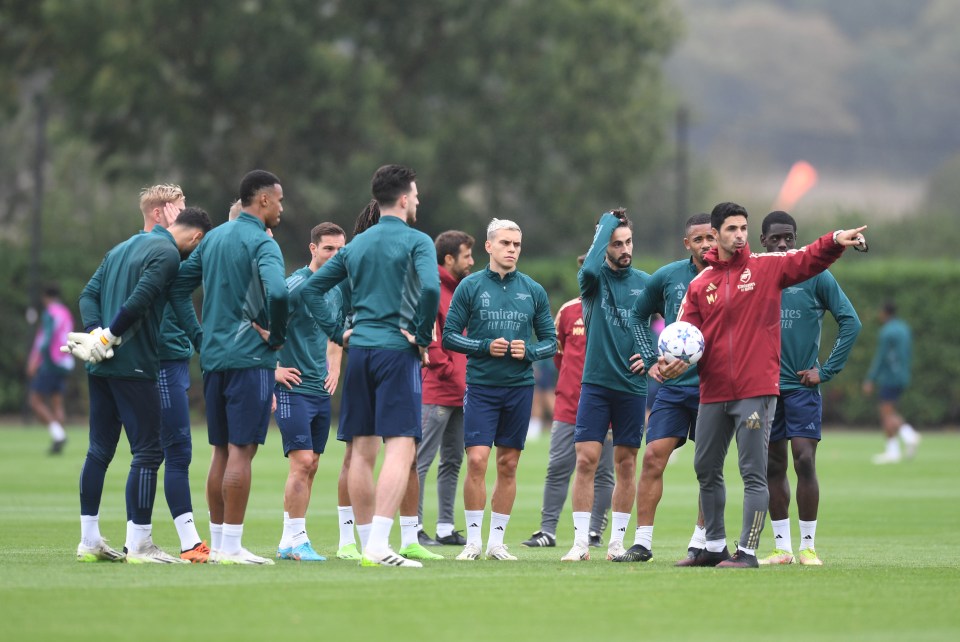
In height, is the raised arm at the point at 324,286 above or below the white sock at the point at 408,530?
A: above

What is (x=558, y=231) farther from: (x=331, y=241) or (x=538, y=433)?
(x=331, y=241)

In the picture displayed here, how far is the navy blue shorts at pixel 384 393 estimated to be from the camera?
991 cm

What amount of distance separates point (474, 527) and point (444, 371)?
240cm

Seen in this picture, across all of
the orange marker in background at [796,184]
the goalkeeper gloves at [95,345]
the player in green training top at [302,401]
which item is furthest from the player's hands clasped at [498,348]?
the orange marker in background at [796,184]

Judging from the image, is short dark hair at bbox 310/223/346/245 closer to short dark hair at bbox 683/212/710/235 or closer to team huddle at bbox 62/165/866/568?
team huddle at bbox 62/165/866/568

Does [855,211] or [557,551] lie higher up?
[855,211]

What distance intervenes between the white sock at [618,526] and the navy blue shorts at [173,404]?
10.5 ft

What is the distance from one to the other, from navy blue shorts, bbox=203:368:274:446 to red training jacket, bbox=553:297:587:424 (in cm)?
394

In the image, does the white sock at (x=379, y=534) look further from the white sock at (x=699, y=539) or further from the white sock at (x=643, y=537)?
the white sock at (x=699, y=539)

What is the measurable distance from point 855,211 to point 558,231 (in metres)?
23.0

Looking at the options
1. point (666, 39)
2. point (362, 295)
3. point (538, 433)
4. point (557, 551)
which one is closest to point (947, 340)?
point (538, 433)

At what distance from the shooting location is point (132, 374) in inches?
405

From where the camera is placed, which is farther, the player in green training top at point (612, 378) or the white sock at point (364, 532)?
the player in green training top at point (612, 378)

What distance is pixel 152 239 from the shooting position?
10.4 meters
